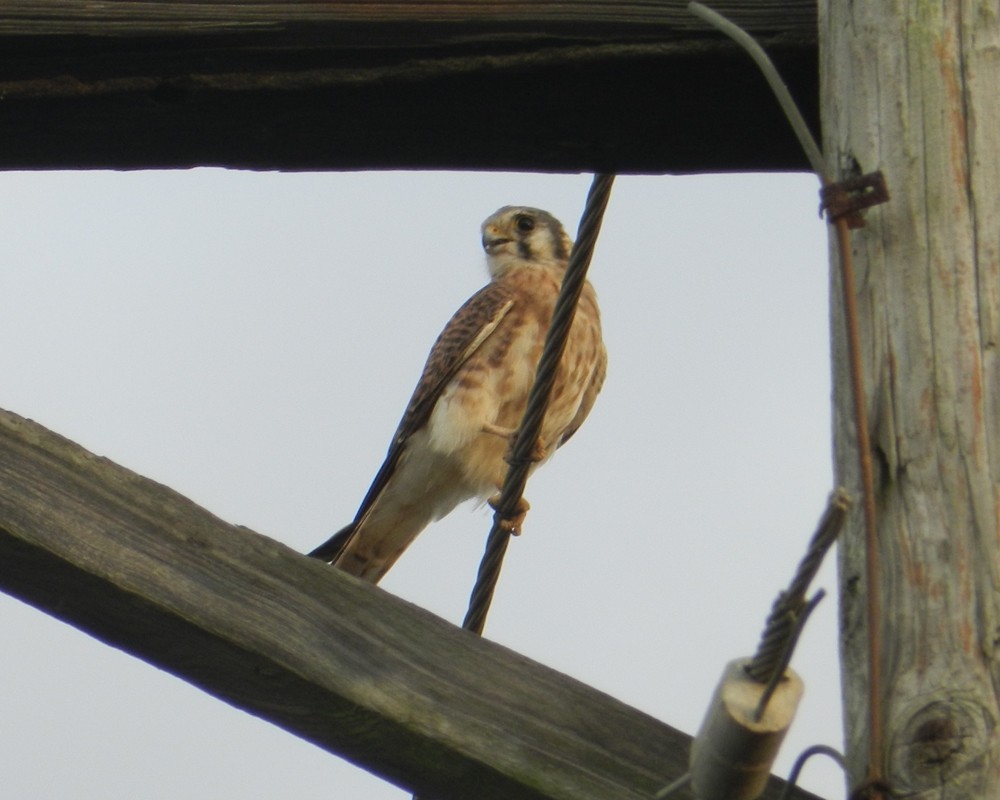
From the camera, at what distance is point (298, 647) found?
65.2 inches

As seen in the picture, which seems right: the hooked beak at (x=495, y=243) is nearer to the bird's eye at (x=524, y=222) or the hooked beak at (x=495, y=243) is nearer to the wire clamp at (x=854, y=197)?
the bird's eye at (x=524, y=222)

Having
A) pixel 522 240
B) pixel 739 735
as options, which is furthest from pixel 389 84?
pixel 522 240

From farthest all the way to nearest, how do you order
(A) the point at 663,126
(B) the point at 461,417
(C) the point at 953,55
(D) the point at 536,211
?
(D) the point at 536,211
(B) the point at 461,417
(A) the point at 663,126
(C) the point at 953,55

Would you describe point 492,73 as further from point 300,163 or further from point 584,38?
point 300,163

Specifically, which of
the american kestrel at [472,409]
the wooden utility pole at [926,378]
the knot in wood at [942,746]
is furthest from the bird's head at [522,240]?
the knot in wood at [942,746]

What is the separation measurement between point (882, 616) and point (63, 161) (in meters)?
1.30

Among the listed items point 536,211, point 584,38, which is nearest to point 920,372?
point 584,38

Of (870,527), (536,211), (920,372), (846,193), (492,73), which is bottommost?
(870,527)

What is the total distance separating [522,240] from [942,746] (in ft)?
17.2

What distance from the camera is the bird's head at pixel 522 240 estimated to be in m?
6.56

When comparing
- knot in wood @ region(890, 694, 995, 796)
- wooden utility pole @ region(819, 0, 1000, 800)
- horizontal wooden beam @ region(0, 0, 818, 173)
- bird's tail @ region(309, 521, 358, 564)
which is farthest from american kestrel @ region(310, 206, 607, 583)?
knot in wood @ region(890, 694, 995, 796)

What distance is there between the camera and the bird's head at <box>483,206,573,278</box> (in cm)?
656

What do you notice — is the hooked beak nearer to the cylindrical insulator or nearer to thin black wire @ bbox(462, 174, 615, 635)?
thin black wire @ bbox(462, 174, 615, 635)

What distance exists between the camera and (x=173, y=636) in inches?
64.8
